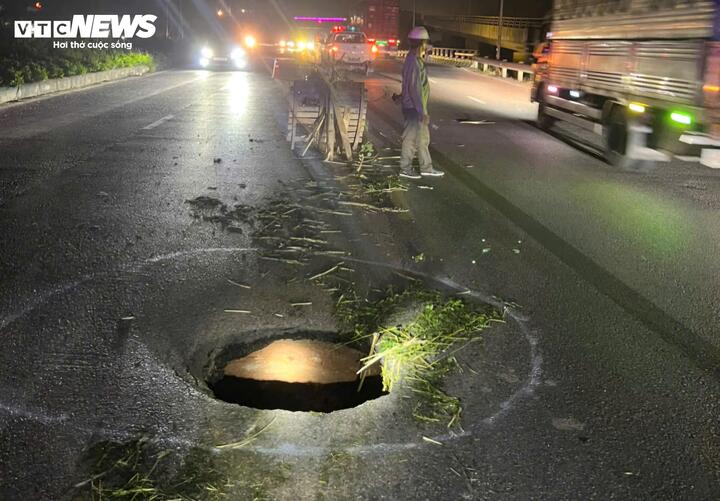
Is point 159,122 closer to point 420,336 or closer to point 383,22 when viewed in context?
point 420,336

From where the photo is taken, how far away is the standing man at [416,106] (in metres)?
9.73

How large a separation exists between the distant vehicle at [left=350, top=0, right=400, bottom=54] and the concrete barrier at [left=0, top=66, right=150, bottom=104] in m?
39.6

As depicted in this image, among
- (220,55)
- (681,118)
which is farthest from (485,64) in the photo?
(681,118)

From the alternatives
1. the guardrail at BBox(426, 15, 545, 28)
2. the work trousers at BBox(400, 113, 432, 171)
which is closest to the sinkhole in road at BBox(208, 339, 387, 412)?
the work trousers at BBox(400, 113, 432, 171)

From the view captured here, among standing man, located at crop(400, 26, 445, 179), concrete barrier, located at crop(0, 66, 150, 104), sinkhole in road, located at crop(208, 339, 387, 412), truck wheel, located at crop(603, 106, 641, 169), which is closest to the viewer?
sinkhole in road, located at crop(208, 339, 387, 412)

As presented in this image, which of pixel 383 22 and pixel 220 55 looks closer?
pixel 220 55

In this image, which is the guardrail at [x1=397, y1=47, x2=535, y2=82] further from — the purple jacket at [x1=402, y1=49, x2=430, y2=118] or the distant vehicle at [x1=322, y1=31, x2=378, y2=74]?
the purple jacket at [x1=402, y1=49, x2=430, y2=118]

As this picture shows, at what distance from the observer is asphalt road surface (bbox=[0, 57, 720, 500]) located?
3.40 metres

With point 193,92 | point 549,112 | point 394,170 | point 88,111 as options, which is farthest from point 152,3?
point 394,170

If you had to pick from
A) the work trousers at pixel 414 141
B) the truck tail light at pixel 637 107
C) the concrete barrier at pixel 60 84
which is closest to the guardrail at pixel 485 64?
the truck tail light at pixel 637 107

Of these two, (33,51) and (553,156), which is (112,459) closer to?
(553,156)

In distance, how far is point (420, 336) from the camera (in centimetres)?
482

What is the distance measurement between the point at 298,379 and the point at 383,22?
215ft

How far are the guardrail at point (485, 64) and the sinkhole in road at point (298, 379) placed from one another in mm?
18048
